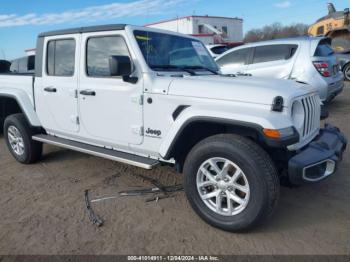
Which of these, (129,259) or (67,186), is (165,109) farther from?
(67,186)

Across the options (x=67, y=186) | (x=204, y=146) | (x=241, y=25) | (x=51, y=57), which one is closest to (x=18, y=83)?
(x=51, y=57)

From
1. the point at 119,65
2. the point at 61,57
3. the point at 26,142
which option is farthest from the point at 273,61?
the point at 26,142

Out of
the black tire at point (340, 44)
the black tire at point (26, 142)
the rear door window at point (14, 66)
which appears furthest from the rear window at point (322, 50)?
the black tire at point (340, 44)

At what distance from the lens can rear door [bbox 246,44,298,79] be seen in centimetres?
763

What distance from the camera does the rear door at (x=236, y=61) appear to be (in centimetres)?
838

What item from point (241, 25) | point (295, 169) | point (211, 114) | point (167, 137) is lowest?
point (295, 169)

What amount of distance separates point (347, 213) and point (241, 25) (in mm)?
25157

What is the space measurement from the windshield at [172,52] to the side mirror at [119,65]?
10.8 inches

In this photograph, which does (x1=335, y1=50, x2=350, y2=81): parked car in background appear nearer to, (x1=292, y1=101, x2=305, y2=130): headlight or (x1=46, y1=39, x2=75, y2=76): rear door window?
(x1=292, y1=101, x2=305, y2=130): headlight

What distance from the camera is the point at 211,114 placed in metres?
3.03

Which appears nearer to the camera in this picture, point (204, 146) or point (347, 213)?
point (204, 146)

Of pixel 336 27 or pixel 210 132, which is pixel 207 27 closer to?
pixel 336 27

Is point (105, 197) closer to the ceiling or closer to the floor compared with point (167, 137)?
closer to the floor

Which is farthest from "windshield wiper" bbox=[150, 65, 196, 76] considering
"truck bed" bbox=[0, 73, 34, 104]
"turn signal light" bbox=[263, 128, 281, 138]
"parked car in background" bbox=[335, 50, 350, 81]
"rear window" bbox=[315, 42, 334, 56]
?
"parked car in background" bbox=[335, 50, 350, 81]
